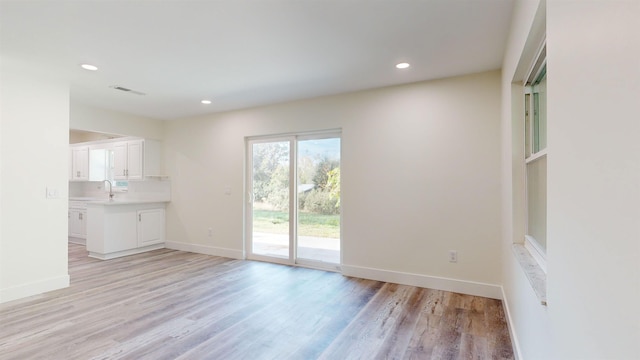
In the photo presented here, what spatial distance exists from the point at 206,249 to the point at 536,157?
5024 mm

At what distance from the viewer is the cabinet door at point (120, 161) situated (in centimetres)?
606

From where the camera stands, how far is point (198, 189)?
554 centimetres

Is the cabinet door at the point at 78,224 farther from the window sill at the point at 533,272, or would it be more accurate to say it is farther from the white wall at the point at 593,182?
the white wall at the point at 593,182

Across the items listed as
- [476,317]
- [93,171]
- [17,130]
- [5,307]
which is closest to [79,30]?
[17,130]

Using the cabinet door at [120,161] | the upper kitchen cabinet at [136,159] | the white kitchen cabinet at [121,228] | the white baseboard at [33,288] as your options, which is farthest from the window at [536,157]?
the cabinet door at [120,161]

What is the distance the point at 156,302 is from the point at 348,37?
3.19 metres

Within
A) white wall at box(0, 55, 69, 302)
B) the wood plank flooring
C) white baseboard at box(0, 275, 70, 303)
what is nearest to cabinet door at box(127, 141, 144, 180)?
white wall at box(0, 55, 69, 302)

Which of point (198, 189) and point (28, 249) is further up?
point (198, 189)

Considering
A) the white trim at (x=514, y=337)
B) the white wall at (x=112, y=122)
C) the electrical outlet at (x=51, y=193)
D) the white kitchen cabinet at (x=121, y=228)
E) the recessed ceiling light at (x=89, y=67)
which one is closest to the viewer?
the white trim at (x=514, y=337)

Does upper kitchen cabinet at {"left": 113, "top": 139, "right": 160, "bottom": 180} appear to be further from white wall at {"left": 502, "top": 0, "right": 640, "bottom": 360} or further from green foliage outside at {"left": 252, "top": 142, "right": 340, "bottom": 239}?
white wall at {"left": 502, "top": 0, "right": 640, "bottom": 360}

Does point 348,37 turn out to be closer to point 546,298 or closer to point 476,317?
point 546,298

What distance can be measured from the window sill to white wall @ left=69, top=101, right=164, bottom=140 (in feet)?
18.9

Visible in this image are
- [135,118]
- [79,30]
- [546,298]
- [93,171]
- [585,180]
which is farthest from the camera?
[93,171]

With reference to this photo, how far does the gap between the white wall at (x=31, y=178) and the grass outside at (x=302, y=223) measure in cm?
250
